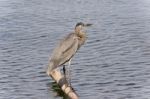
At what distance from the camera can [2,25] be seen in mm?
20906

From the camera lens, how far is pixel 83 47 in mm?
17891

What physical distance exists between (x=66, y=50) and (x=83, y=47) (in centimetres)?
428

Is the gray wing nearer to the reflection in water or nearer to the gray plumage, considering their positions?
the gray plumage

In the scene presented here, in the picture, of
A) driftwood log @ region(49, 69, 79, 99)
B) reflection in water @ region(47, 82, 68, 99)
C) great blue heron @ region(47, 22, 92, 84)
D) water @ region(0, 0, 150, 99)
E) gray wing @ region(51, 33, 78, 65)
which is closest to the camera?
driftwood log @ region(49, 69, 79, 99)

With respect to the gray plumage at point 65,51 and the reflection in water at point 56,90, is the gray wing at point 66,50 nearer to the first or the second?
the gray plumage at point 65,51

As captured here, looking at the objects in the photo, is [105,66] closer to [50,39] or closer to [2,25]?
[50,39]

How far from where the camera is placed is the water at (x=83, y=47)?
14375 millimetres

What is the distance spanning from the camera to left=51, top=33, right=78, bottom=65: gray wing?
1347 cm

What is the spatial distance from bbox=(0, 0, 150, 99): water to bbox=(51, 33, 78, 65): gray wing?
3.28 ft

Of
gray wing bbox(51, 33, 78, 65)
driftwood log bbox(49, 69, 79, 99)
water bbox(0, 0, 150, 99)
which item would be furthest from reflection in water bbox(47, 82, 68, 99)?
gray wing bbox(51, 33, 78, 65)

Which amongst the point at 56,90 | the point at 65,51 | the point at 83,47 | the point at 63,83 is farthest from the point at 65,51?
the point at 83,47

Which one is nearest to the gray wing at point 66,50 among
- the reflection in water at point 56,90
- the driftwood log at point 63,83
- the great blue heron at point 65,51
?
the great blue heron at point 65,51

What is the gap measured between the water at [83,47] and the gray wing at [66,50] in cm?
100

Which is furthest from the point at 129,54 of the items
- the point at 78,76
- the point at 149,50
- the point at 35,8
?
the point at 35,8
